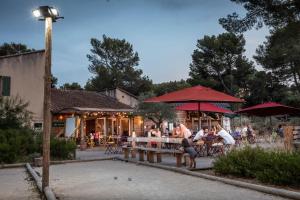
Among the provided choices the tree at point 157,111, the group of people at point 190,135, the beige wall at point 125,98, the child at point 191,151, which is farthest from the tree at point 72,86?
the child at point 191,151

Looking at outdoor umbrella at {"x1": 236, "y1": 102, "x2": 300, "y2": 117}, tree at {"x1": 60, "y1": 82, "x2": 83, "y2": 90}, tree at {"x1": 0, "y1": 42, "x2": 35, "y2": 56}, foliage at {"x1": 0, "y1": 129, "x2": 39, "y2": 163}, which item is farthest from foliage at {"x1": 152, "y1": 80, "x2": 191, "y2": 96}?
foliage at {"x1": 0, "y1": 129, "x2": 39, "y2": 163}

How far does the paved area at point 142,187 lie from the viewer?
780 cm

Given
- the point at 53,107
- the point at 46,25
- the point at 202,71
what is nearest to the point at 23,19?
the point at 46,25

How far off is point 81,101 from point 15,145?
54.3 feet

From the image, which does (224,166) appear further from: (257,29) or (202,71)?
(202,71)

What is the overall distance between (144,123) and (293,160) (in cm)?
2783

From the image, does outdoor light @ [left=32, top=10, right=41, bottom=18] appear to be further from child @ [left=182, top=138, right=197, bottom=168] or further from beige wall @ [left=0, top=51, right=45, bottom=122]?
beige wall @ [left=0, top=51, right=45, bottom=122]

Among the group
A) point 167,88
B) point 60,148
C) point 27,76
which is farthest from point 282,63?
point 60,148

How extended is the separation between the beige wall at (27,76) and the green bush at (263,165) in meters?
18.1

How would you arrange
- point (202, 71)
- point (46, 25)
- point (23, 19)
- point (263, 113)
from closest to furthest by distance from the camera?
point (46, 25), point (23, 19), point (263, 113), point (202, 71)

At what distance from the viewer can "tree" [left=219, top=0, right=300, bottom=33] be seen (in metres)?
13.6

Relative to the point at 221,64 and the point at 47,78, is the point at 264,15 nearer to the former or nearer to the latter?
the point at 47,78

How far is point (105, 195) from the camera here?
317 inches

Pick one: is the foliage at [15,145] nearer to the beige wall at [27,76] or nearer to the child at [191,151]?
the child at [191,151]
